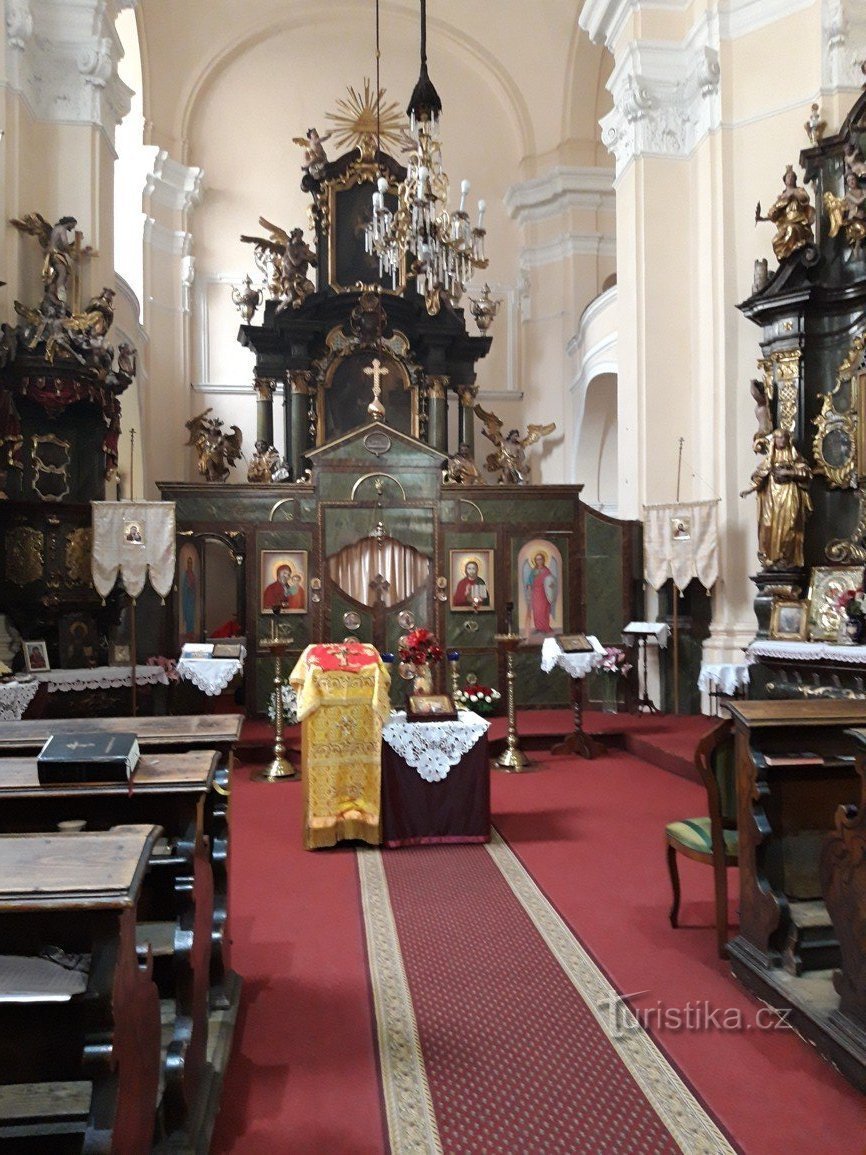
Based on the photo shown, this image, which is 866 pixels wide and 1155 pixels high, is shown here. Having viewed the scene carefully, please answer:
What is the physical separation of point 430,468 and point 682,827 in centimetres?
740

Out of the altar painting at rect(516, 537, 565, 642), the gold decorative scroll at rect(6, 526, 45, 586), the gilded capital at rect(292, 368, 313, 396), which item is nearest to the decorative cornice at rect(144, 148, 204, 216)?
the gilded capital at rect(292, 368, 313, 396)

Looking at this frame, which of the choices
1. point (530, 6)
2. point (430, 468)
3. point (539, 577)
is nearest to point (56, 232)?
point (430, 468)

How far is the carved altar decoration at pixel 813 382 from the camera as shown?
912 cm

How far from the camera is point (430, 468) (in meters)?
11.4

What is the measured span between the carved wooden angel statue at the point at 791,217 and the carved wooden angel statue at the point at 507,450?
20.7 ft

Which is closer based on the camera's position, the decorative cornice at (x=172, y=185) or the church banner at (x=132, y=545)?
the church banner at (x=132, y=545)

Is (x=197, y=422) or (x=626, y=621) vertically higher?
(x=197, y=422)

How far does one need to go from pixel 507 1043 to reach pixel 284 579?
320 inches

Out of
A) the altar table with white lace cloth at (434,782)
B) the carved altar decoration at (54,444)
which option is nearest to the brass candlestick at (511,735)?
the altar table with white lace cloth at (434,782)

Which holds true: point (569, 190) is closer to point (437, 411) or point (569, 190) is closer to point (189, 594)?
point (437, 411)

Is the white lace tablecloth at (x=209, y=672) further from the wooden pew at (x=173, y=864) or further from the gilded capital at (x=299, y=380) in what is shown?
the gilded capital at (x=299, y=380)

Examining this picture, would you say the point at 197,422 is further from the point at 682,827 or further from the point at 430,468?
the point at 682,827

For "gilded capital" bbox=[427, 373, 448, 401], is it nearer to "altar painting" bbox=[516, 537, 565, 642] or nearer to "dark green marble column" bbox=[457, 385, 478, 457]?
"dark green marble column" bbox=[457, 385, 478, 457]

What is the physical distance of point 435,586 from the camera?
11.4 m
